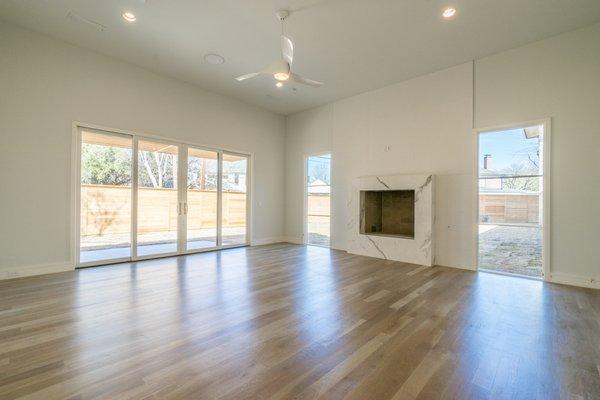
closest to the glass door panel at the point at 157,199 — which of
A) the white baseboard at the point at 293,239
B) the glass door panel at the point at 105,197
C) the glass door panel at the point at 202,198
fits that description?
the glass door panel at the point at 105,197

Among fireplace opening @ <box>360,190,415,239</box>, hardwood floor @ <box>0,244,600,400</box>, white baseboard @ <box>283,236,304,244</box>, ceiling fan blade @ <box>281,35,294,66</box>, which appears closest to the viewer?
hardwood floor @ <box>0,244,600,400</box>

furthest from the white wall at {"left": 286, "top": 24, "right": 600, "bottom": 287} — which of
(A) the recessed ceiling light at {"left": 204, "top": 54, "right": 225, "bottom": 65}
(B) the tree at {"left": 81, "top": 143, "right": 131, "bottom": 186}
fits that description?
(B) the tree at {"left": 81, "top": 143, "right": 131, "bottom": 186}

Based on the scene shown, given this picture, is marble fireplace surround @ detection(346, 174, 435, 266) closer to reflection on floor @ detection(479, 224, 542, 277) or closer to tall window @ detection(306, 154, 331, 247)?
reflection on floor @ detection(479, 224, 542, 277)

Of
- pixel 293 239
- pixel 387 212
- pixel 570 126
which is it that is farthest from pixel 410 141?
pixel 293 239

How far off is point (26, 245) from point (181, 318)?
11.1 ft

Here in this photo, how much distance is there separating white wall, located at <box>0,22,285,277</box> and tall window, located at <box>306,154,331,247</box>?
379 centimetres

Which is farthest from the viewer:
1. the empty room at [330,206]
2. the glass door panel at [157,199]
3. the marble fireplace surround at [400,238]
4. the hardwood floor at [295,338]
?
the glass door panel at [157,199]

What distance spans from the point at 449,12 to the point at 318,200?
4918 millimetres

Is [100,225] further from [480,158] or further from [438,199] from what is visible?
[480,158]

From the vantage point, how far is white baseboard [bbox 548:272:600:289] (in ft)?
12.7

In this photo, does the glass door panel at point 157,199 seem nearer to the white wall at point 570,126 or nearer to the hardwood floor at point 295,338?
the hardwood floor at point 295,338

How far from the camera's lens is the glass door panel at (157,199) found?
5484mm

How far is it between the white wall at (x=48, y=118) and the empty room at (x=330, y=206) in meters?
0.03

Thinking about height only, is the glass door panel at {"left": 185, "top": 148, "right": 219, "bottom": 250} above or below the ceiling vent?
below
